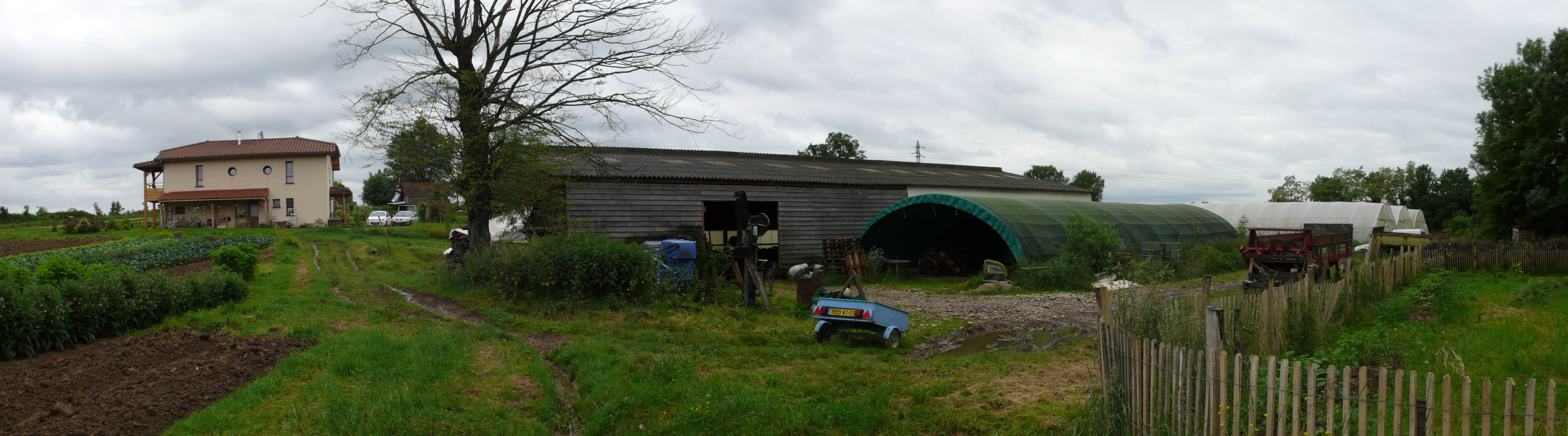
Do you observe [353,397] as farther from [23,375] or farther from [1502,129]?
[1502,129]

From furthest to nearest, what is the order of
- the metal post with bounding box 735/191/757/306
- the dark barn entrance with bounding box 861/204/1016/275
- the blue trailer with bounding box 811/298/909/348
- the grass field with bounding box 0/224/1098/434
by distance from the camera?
the dark barn entrance with bounding box 861/204/1016/275 < the metal post with bounding box 735/191/757/306 < the blue trailer with bounding box 811/298/909/348 < the grass field with bounding box 0/224/1098/434

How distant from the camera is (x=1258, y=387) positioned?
13.9 feet

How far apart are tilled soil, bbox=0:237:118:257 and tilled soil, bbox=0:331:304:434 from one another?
1468cm

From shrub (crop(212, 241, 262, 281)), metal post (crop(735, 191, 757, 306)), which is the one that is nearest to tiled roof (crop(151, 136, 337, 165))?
shrub (crop(212, 241, 262, 281))

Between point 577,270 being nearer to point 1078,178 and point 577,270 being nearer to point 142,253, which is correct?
point 142,253

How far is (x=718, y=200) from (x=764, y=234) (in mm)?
1612

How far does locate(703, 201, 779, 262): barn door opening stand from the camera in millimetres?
21078

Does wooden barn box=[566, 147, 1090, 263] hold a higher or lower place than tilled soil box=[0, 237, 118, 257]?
higher

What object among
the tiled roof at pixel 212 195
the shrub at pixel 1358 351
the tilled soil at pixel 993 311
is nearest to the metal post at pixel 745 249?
the tilled soil at pixel 993 311

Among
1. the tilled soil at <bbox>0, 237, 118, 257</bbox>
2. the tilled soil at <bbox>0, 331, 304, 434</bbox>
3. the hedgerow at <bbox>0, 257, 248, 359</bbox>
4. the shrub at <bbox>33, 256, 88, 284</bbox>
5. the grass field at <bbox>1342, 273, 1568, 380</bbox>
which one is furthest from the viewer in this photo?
the tilled soil at <bbox>0, 237, 118, 257</bbox>

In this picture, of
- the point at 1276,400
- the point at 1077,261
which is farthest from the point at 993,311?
the point at 1276,400

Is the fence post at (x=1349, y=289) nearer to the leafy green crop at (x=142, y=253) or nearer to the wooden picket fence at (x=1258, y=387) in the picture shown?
the wooden picket fence at (x=1258, y=387)

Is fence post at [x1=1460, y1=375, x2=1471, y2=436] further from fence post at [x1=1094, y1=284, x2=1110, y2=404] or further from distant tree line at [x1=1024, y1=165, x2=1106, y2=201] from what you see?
distant tree line at [x1=1024, y1=165, x2=1106, y2=201]

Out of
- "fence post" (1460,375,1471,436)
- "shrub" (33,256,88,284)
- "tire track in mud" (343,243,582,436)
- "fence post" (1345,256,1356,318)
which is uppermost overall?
"shrub" (33,256,88,284)
